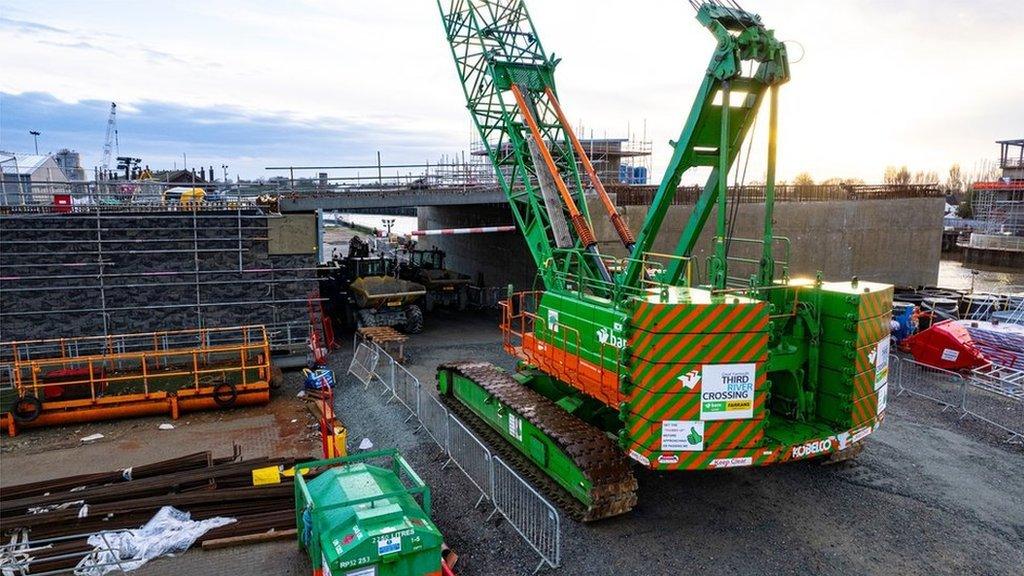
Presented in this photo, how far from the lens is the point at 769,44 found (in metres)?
8.62

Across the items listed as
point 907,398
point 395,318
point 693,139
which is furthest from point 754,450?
point 395,318

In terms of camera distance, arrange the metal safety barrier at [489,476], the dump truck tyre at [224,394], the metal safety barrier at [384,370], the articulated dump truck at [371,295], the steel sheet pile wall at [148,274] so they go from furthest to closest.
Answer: the articulated dump truck at [371,295], the steel sheet pile wall at [148,274], the metal safety barrier at [384,370], the dump truck tyre at [224,394], the metal safety barrier at [489,476]

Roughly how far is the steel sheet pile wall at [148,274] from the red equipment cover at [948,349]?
16.8m

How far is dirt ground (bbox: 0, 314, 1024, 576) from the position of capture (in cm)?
764

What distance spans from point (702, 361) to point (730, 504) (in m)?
2.93

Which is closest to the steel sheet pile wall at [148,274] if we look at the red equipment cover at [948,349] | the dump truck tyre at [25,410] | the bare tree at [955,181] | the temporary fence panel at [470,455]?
the dump truck tyre at [25,410]

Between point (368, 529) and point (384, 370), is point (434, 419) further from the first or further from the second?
point (368, 529)

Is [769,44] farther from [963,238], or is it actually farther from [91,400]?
[963,238]

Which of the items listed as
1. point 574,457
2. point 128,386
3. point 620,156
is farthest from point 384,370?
point 620,156

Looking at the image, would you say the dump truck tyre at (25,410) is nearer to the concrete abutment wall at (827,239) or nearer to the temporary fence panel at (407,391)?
the temporary fence panel at (407,391)

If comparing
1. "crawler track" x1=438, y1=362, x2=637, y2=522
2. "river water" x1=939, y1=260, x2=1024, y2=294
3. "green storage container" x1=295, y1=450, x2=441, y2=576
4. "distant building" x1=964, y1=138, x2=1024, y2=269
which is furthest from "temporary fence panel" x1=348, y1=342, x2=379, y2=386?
"distant building" x1=964, y1=138, x2=1024, y2=269

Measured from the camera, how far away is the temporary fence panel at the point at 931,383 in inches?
550

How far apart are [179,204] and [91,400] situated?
7149 millimetres

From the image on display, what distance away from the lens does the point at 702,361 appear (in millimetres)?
7473
